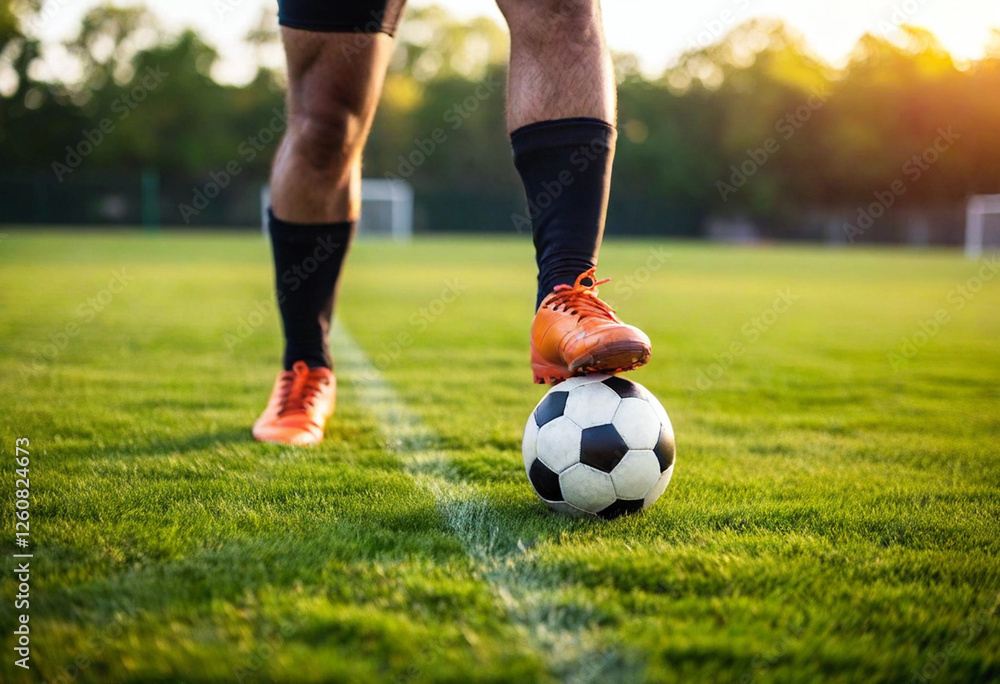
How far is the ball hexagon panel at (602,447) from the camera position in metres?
1.74

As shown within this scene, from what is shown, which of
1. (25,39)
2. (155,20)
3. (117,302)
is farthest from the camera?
(155,20)

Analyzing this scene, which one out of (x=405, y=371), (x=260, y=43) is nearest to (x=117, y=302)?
(x=405, y=371)

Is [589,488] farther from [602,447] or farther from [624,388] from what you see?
[624,388]

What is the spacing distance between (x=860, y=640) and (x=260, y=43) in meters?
42.8

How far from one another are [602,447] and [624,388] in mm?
173

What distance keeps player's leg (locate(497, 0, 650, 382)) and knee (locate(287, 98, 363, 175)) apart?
0.66m

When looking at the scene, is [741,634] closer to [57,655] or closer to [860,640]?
[860,640]

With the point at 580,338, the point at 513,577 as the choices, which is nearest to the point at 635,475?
the point at 580,338

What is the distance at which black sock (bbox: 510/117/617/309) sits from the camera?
196 centimetres

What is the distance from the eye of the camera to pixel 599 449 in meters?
1.77

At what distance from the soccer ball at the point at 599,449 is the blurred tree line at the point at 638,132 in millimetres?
32924

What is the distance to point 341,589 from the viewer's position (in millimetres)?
1320

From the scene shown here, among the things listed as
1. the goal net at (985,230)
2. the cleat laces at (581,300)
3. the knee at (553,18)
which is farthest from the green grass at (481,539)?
the goal net at (985,230)

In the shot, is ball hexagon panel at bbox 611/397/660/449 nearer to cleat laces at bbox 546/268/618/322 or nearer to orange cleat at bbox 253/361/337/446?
cleat laces at bbox 546/268/618/322
